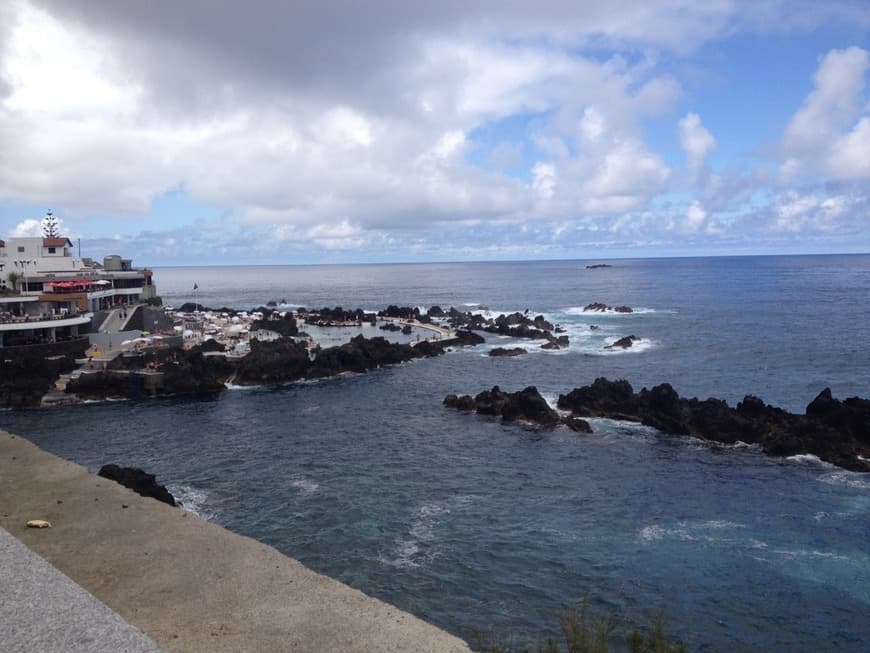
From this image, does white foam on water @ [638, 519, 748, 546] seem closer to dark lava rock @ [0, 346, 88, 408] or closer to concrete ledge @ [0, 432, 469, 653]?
concrete ledge @ [0, 432, 469, 653]

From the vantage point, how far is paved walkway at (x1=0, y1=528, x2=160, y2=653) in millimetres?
8961

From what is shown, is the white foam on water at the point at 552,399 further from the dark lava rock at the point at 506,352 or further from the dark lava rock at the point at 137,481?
the dark lava rock at the point at 137,481

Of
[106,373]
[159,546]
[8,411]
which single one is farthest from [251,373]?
[159,546]

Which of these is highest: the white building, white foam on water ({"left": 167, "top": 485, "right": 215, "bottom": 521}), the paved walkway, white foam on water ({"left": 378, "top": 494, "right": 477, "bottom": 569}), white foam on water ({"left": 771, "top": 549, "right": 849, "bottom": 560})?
the white building

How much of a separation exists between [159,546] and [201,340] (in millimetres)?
49132

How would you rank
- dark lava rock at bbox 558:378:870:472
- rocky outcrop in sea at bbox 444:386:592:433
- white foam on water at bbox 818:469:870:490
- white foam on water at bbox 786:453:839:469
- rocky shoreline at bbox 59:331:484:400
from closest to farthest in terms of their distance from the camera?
1. white foam on water at bbox 818:469:870:490
2. white foam on water at bbox 786:453:839:469
3. dark lava rock at bbox 558:378:870:472
4. rocky outcrop in sea at bbox 444:386:592:433
5. rocky shoreline at bbox 59:331:484:400

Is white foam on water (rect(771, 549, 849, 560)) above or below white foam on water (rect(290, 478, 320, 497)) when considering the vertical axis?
below

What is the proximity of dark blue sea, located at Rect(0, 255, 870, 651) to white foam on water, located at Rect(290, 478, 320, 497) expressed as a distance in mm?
125

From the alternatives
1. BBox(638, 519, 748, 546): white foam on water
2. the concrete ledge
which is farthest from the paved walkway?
BBox(638, 519, 748, 546): white foam on water

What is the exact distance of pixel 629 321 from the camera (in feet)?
286

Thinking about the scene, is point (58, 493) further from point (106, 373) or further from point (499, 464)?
point (106, 373)

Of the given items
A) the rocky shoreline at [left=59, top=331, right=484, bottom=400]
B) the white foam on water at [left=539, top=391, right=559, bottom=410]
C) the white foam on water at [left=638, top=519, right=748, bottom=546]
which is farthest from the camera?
the rocky shoreline at [left=59, top=331, right=484, bottom=400]

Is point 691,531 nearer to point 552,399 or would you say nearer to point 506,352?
point 552,399

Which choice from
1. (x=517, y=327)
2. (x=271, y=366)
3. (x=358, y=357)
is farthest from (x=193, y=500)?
(x=517, y=327)
